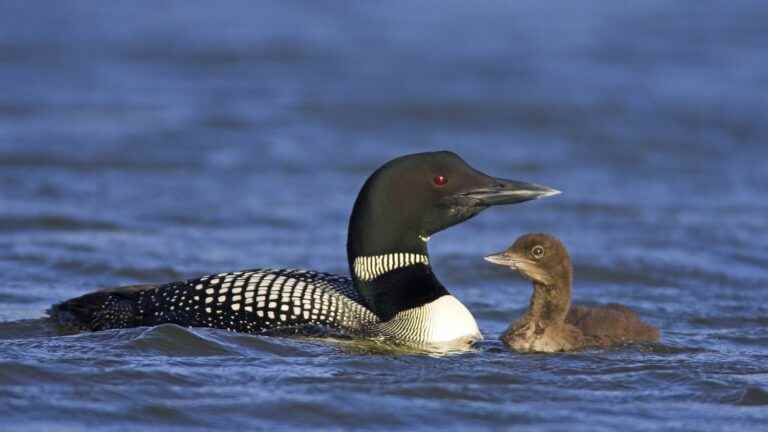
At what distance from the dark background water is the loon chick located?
0.47 ft

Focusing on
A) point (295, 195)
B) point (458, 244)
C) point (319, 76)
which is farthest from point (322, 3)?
point (458, 244)

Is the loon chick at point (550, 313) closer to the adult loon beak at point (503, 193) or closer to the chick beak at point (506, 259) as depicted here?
the chick beak at point (506, 259)

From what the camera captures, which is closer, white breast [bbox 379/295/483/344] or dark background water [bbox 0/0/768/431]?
dark background water [bbox 0/0/768/431]

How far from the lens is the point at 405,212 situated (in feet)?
23.3

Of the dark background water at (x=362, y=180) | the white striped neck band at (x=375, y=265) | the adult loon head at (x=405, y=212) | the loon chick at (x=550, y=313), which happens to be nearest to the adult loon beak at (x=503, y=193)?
the adult loon head at (x=405, y=212)

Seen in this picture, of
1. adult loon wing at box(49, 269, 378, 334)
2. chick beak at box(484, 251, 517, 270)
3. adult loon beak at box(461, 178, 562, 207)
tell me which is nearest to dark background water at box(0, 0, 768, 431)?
adult loon wing at box(49, 269, 378, 334)

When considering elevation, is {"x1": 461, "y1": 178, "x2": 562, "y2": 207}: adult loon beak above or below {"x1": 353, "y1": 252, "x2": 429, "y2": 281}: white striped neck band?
above

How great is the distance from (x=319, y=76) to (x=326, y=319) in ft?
35.0

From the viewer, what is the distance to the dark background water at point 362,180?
6.29 m

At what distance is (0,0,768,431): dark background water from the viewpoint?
6.29 metres

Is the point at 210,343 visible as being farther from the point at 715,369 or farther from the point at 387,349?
the point at 715,369

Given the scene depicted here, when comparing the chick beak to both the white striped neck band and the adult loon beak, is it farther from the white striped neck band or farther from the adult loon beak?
the white striped neck band

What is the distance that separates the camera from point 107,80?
17062mm

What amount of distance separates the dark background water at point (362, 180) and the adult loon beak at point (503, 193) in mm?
677
